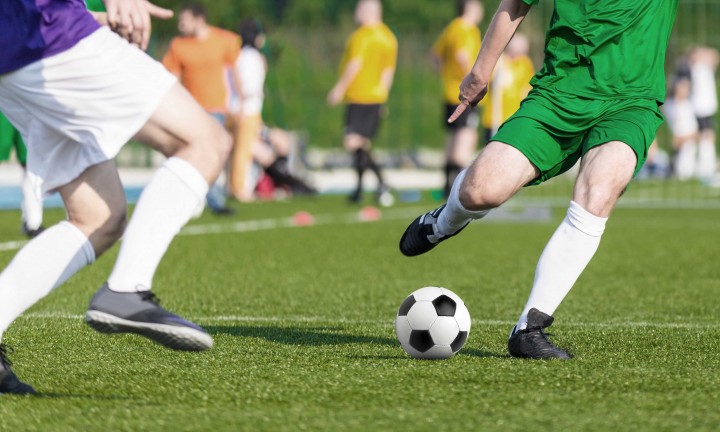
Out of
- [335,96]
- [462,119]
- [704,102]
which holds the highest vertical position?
[462,119]

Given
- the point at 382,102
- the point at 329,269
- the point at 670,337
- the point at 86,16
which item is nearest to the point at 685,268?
the point at 329,269

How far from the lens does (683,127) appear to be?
26.1 meters

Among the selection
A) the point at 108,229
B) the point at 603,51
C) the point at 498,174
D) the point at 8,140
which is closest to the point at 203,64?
the point at 8,140

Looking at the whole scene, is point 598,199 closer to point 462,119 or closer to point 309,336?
point 309,336

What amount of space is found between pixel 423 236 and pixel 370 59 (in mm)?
10301

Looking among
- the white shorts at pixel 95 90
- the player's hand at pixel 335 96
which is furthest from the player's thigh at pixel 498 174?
the player's hand at pixel 335 96

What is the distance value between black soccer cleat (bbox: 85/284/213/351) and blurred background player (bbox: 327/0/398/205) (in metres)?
11.6

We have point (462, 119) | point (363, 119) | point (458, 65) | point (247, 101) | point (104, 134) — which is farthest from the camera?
point (247, 101)

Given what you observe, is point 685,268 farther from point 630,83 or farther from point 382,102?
point 382,102

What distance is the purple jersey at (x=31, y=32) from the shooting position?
381 centimetres

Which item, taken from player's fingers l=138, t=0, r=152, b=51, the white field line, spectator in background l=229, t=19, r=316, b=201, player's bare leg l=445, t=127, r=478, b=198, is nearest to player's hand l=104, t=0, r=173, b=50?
player's fingers l=138, t=0, r=152, b=51

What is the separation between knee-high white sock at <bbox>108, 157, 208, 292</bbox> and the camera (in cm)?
383

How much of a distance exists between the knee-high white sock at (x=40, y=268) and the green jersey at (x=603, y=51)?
6.42 ft

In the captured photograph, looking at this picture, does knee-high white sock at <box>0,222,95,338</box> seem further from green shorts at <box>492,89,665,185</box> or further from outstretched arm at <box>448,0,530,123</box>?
outstretched arm at <box>448,0,530,123</box>
